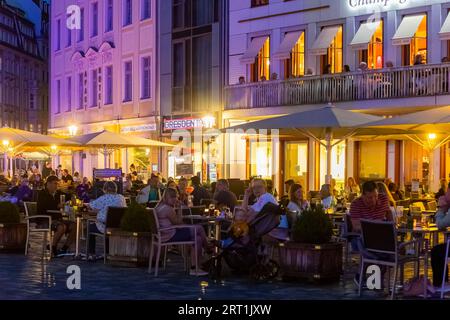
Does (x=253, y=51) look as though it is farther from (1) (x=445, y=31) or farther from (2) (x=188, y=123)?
(1) (x=445, y=31)

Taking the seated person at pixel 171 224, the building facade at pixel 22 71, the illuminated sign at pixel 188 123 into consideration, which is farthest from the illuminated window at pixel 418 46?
the building facade at pixel 22 71

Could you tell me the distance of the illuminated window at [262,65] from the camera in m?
31.9

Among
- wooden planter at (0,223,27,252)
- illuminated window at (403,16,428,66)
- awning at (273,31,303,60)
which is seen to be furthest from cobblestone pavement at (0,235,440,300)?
awning at (273,31,303,60)

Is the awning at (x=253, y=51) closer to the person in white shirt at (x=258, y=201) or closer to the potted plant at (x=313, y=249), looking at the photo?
the person in white shirt at (x=258, y=201)

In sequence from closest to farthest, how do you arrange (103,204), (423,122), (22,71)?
(103,204) → (423,122) → (22,71)

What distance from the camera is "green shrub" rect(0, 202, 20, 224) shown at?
16766mm

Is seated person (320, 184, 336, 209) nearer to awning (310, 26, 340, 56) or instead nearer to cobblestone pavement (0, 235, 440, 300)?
cobblestone pavement (0, 235, 440, 300)

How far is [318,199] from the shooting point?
1767 cm

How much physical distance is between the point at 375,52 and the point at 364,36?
0.65 metres

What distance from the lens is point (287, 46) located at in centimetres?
3047

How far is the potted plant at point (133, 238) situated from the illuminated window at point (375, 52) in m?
15.4

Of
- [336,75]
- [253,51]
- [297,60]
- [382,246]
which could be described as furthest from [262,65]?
[382,246]

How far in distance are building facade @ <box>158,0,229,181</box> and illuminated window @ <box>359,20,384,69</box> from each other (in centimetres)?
680
